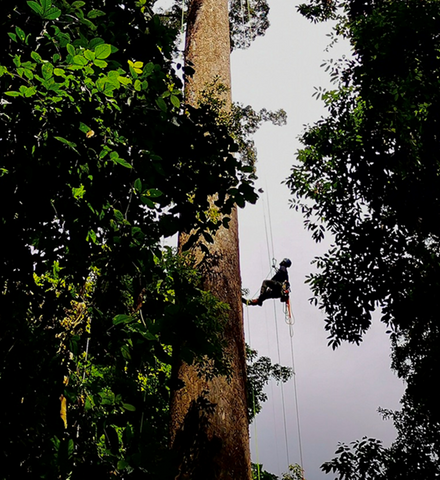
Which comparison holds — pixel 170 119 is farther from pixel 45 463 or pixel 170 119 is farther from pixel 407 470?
pixel 407 470

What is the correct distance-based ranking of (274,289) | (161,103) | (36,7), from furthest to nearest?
(274,289)
(161,103)
(36,7)

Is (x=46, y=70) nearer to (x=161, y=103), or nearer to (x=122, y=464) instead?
(x=161, y=103)

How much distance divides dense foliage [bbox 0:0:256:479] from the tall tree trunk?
1.29 meters

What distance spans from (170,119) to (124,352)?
1.02 meters

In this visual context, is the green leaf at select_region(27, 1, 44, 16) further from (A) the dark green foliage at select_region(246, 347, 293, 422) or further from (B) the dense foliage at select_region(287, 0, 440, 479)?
(A) the dark green foliage at select_region(246, 347, 293, 422)

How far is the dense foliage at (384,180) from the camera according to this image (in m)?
5.80

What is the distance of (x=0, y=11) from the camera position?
1.63m

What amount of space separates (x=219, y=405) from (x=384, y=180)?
4585mm

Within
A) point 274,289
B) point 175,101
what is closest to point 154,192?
point 175,101

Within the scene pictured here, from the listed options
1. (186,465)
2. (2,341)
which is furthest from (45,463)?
(186,465)

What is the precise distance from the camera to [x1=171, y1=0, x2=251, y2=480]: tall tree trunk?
119 inches

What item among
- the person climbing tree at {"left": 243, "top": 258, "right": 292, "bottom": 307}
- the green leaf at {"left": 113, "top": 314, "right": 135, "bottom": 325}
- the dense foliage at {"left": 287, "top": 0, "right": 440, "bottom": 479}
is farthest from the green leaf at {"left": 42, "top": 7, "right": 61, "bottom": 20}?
the person climbing tree at {"left": 243, "top": 258, "right": 292, "bottom": 307}

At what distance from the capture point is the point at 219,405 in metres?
3.30

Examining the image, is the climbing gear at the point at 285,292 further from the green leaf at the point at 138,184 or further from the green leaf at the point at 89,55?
the green leaf at the point at 89,55
